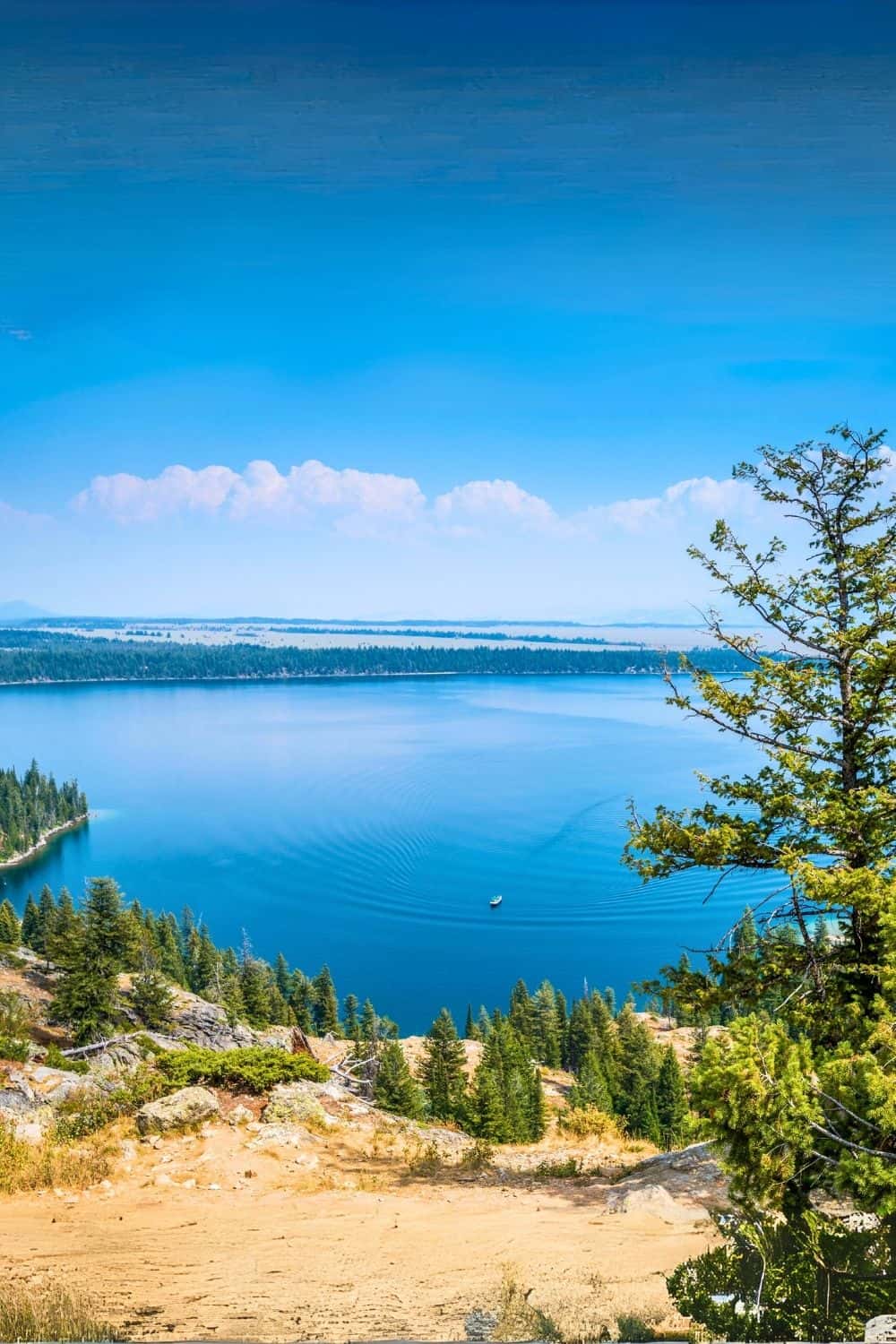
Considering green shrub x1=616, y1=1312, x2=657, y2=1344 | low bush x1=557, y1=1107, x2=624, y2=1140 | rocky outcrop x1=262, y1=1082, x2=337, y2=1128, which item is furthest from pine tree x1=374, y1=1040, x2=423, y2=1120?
green shrub x1=616, y1=1312, x2=657, y2=1344

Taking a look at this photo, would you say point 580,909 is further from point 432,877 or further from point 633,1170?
point 633,1170

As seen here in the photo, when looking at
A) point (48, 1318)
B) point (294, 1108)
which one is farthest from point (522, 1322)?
point (294, 1108)

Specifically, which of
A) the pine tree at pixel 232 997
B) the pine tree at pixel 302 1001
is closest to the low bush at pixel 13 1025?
the pine tree at pixel 232 997

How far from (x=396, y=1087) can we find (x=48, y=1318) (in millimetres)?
15344

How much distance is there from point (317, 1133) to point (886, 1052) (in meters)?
6.00

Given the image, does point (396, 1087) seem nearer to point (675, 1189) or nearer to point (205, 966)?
point (675, 1189)

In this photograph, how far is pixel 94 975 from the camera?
16.3 metres

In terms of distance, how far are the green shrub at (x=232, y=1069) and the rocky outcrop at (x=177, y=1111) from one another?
0.34m

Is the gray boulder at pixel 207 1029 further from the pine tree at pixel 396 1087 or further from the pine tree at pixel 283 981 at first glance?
the pine tree at pixel 283 981

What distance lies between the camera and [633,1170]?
25.8 feet

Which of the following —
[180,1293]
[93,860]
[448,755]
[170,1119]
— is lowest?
[93,860]

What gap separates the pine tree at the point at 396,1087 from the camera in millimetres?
17406

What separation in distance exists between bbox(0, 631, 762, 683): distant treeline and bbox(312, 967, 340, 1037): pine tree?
136649mm

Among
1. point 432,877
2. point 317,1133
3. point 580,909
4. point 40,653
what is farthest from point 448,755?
point 40,653
